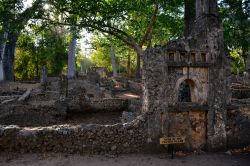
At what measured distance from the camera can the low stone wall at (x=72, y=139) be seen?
8.99m

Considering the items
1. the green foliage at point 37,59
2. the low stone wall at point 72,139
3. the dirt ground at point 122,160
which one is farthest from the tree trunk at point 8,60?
the dirt ground at point 122,160

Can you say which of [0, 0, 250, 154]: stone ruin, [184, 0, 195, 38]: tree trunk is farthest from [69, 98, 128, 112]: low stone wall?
[0, 0, 250, 154]: stone ruin

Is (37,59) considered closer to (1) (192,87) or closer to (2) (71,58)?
(2) (71,58)

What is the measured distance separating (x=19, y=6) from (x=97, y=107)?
7.30 m

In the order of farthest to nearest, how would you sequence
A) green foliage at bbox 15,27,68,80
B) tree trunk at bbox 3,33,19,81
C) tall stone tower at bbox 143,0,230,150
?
green foliage at bbox 15,27,68,80
tree trunk at bbox 3,33,19,81
tall stone tower at bbox 143,0,230,150

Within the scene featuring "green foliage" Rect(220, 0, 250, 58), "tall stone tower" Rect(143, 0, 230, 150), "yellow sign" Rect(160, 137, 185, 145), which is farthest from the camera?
"green foliage" Rect(220, 0, 250, 58)

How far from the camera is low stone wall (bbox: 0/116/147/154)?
899 centimetres

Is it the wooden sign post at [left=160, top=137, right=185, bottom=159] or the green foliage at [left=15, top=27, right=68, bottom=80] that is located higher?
the green foliage at [left=15, top=27, right=68, bottom=80]

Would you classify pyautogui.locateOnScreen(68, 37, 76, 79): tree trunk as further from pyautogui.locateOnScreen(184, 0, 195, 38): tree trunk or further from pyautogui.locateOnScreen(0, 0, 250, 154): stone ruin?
pyautogui.locateOnScreen(0, 0, 250, 154): stone ruin

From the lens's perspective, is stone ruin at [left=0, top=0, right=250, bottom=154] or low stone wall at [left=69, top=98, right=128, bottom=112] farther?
low stone wall at [left=69, top=98, right=128, bottom=112]

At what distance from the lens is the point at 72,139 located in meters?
9.05

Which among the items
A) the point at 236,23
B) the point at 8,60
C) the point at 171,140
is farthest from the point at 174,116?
the point at 8,60

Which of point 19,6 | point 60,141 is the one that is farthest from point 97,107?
point 60,141

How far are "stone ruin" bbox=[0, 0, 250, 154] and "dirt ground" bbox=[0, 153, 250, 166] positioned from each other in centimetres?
32
